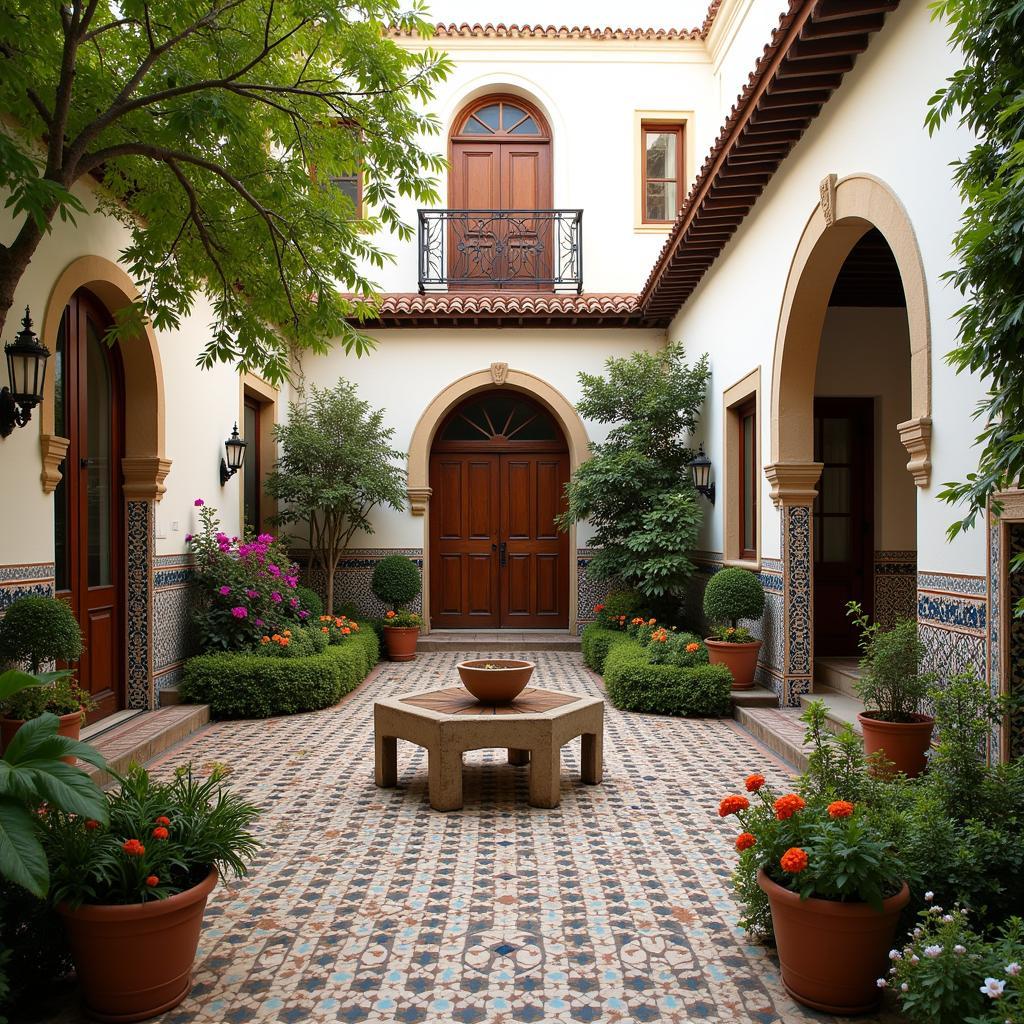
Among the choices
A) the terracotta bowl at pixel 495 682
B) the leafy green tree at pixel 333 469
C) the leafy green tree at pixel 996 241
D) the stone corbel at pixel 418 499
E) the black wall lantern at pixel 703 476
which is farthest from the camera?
the stone corbel at pixel 418 499

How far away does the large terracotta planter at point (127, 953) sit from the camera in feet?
9.61

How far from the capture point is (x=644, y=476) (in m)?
10.4

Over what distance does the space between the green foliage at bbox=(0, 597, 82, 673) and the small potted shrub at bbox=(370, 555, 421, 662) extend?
628cm

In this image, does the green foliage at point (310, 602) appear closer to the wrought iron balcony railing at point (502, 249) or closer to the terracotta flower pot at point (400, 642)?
the terracotta flower pot at point (400, 642)

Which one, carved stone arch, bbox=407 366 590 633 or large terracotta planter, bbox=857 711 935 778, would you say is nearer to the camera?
large terracotta planter, bbox=857 711 935 778

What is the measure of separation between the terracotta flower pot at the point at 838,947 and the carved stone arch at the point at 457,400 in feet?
30.4

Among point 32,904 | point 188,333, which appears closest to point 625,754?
point 32,904

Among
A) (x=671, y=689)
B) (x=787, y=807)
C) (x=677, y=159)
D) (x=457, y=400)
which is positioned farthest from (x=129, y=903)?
(x=677, y=159)

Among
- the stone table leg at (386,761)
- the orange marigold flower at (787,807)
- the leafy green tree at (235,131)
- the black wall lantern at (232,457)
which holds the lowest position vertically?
the stone table leg at (386,761)

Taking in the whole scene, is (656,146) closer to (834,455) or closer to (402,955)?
(834,455)

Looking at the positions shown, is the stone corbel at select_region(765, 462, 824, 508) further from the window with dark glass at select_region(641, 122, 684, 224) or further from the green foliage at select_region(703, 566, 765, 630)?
the window with dark glass at select_region(641, 122, 684, 224)

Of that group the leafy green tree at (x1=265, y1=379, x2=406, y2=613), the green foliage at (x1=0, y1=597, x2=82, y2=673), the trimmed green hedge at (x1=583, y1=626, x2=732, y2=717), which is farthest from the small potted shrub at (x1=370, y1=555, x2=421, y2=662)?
the green foliage at (x1=0, y1=597, x2=82, y2=673)

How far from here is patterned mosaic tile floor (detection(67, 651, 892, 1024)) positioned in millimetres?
3133

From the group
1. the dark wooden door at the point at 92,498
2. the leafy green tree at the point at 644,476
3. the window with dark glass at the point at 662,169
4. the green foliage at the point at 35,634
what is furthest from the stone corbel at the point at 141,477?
the window with dark glass at the point at 662,169
